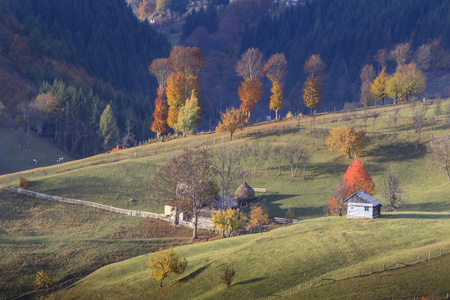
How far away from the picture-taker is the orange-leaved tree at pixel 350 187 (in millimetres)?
80125

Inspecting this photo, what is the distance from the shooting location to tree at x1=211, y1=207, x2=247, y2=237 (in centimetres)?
7619

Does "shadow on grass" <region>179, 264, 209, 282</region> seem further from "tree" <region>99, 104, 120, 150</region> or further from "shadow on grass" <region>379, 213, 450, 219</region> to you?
"tree" <region>99, 104, 120, 150</region>

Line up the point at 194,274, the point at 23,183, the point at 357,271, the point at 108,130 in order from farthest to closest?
the point at 108,130 → the point at 23,183 → the point at 194,274 → the point at 357,271

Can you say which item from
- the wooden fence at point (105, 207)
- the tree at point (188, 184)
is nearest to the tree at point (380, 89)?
the tree at point (188, 184)

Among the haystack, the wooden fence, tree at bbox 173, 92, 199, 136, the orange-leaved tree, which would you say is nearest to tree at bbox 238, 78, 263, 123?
tree at bbox 173, 92, 199, 136

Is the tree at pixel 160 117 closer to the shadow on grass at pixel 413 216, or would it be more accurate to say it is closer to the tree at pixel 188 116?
the tree at pixel 188 116

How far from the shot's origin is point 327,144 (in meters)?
106

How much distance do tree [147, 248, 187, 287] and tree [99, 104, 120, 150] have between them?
99.7 m

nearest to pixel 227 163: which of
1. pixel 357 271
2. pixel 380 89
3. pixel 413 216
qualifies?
pixel 413 216

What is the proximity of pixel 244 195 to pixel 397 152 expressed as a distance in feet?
111

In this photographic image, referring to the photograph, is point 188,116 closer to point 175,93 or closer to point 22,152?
point 175,93

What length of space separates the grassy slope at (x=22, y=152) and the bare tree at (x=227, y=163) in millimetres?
49418

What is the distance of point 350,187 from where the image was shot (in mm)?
82062

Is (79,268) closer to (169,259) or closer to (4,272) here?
(4,272)
